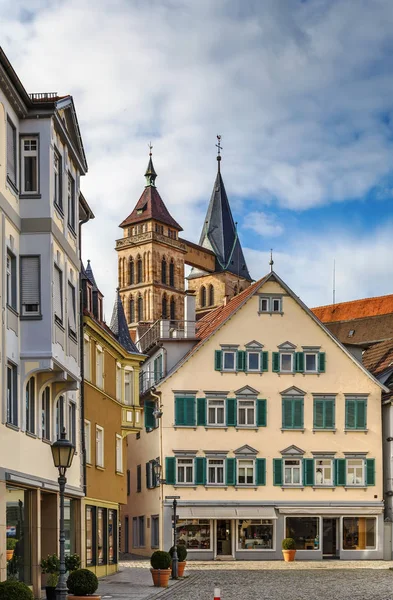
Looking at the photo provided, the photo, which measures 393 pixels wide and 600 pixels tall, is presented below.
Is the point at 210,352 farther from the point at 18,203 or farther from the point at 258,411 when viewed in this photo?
the point at 18,203

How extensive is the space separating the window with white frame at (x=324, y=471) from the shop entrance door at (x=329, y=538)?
5.86 ft

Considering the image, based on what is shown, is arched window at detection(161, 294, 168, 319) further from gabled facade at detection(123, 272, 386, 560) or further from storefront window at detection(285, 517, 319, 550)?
storefront window at detection(285, 517, 319, 550)

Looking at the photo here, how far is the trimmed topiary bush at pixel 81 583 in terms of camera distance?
22.7 meters

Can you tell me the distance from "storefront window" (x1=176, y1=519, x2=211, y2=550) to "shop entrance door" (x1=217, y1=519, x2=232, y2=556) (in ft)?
1.65

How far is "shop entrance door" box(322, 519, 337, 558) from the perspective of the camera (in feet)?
178

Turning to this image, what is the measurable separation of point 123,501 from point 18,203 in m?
18.6

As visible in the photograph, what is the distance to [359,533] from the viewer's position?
54531mm

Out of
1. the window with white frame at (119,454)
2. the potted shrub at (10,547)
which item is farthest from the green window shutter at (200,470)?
the potted shrub at (10,547)

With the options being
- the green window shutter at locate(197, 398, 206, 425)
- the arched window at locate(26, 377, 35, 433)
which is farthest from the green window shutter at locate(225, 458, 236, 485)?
the arched window at locate(26, 377, 35, 433)

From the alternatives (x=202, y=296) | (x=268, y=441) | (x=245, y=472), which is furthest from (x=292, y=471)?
(x=202, y=296)

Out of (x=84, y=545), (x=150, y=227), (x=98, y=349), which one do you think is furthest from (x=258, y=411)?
(x=150, y=227)

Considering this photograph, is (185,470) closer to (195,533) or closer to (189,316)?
(195,533)

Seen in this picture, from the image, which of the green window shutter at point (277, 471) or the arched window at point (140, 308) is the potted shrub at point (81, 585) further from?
the arched window at point (140, 308)

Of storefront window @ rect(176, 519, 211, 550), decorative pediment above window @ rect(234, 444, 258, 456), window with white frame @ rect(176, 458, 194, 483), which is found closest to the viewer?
storefront window @ rect(176, 519, 211, 550)
